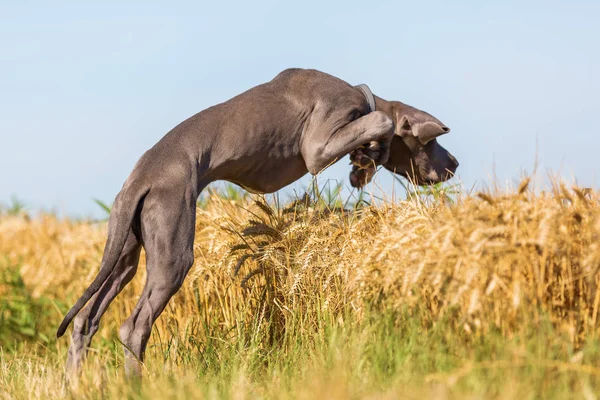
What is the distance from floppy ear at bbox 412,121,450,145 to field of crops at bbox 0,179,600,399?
0.84 m

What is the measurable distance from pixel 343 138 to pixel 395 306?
184 centimetres

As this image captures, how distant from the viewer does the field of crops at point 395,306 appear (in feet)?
11.6

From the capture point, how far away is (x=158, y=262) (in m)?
4.93

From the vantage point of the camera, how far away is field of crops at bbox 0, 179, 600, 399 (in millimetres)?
3529

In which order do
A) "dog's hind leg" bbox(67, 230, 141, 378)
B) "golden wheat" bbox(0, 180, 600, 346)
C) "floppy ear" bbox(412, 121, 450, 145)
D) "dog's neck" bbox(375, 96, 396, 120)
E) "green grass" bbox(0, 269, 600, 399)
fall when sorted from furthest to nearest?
"dog's neck" bbox(375, 96, 396, 120) → "floppy ear" bbox(412, 121, 450, 145) → "dog's hind leg" bbox(67, 230, 141, 378) → "golden wheat" bbox(0, 180, 600, 346) → "green grass" bbox(0, 269, 600, 399)

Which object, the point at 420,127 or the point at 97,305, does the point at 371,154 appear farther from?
the point at 97,305

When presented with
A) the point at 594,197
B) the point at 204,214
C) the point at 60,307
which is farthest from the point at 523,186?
the point at 60,307

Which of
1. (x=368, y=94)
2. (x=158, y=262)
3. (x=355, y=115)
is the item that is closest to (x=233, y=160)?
(x=158, y=262)

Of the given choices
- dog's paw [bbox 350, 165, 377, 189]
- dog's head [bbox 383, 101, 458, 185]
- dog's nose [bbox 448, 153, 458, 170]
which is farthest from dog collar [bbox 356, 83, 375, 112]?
dog's nose [bbox 448, 153, 458, 170]

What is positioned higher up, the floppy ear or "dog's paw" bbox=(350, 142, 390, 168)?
the floppy ear

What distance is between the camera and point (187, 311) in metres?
7.05

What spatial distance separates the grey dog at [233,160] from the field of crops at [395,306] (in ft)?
1.28

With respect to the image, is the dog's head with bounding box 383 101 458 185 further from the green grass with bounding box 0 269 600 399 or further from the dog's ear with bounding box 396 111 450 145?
the green grass with bounding box 0 269 600 399

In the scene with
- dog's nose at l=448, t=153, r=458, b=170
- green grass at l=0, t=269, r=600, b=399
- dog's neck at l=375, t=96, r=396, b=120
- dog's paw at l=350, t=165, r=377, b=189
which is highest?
dog's neck at l=375, t=96, r=396, b=120
